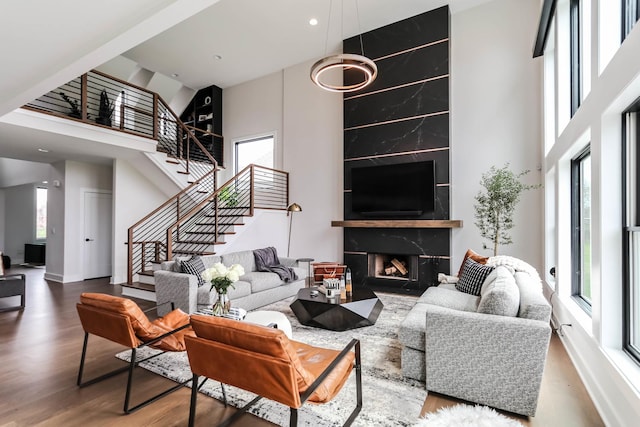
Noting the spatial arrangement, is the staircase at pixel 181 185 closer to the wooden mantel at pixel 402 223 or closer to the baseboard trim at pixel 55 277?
the baseboard trim at pixel 55 277

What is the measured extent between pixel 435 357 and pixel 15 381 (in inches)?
131

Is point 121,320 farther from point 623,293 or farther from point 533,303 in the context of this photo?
point 623,293

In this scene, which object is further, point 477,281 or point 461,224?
point 461,224

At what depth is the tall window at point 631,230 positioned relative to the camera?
201 centimetres

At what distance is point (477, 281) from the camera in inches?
147

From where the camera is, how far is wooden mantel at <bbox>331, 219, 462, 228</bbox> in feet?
17.5

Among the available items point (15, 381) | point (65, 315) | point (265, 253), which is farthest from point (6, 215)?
point (15, 381)

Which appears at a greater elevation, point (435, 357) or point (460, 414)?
point (435, 357)

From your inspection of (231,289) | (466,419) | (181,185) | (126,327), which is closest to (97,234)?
(181,185)

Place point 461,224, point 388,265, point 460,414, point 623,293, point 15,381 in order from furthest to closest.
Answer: point 388,265 → point 461,224 → point 15,381 → point 623,293 → point 460,414

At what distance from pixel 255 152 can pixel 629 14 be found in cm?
730

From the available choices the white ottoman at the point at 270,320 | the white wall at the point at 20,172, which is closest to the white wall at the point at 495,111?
the white ottoman at the point at 270,320

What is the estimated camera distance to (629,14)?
7.06ft

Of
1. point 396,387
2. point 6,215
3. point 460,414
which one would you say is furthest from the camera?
point 6,215
